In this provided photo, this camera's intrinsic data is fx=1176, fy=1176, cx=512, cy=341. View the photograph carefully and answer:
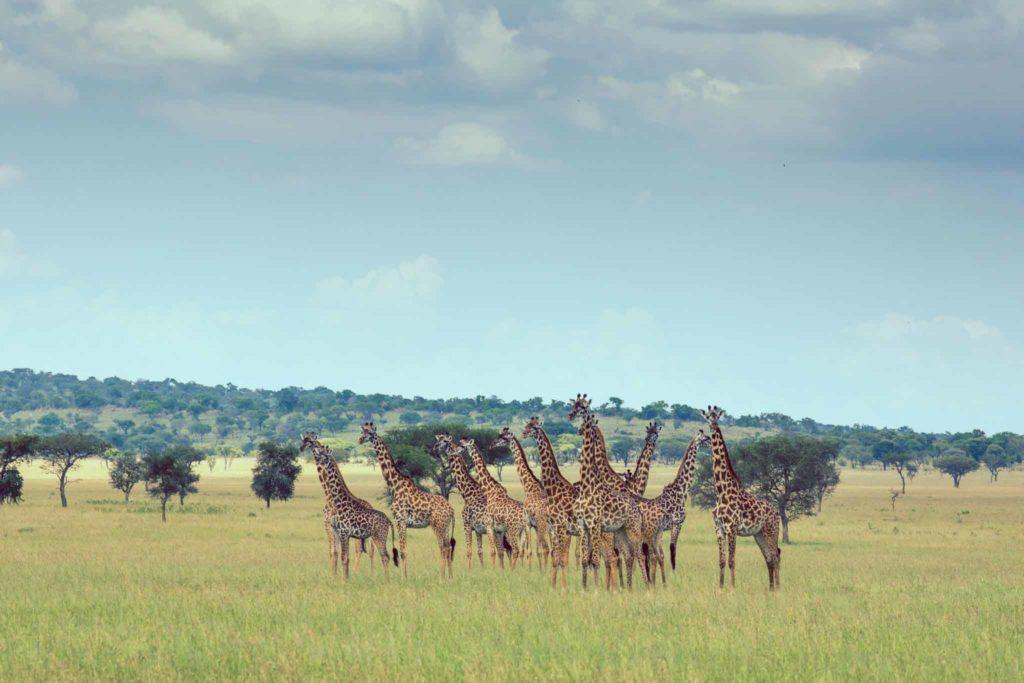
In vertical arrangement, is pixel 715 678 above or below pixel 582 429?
below

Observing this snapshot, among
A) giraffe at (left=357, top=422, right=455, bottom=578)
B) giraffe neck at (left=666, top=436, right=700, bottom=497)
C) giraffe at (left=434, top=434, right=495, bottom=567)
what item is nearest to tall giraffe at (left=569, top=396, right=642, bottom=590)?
giraffe neck at (left=666, top=436, right=700, bottom=497)

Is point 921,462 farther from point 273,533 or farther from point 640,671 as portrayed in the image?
point 640,671

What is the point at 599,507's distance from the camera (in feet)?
83.0

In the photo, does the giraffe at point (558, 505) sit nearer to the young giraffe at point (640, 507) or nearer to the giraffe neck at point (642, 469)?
the young giraffe at point (640, 507)

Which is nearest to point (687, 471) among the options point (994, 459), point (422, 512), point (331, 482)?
point (422, 512)

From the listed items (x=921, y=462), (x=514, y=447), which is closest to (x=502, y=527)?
(x=514, y=447)

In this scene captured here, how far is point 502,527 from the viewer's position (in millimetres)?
31328

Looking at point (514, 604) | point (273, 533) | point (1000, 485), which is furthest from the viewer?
point (1000, 485)

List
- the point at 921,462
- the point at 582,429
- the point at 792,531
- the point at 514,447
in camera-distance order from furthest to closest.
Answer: the point at 921,462
the point at 792,531
the point at 514,447
the point at 582,429

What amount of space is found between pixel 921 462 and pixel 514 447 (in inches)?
6691

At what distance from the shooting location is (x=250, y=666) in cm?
1745

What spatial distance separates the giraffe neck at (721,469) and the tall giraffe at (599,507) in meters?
1.91

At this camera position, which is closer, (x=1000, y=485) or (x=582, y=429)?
(x=582, y=429)

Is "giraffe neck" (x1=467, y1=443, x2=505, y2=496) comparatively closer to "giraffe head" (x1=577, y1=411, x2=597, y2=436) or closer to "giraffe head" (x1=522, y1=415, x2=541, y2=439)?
"giraffe head" (x1=522, y1=415, x2=541, y2=439)
